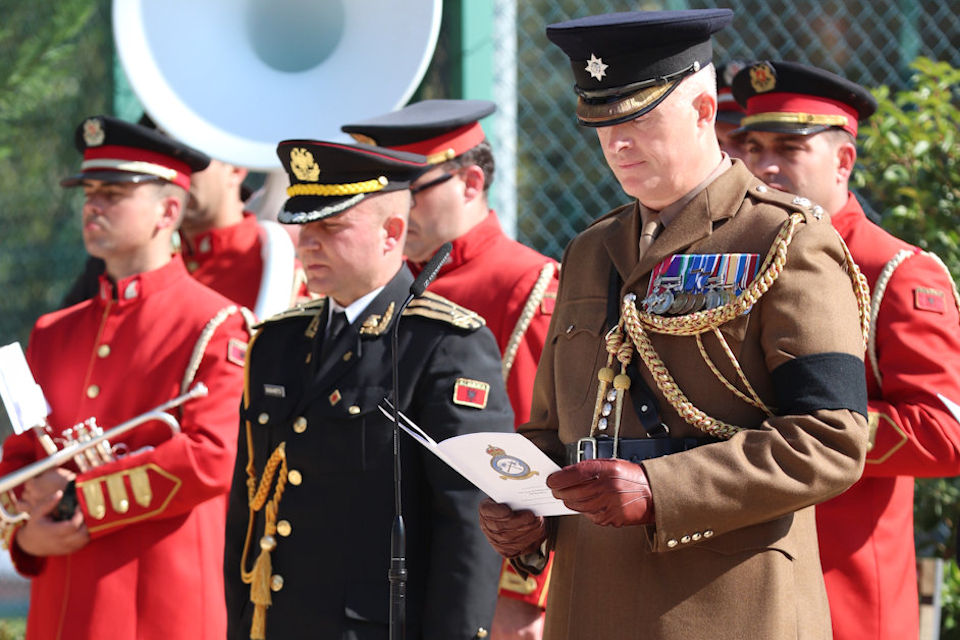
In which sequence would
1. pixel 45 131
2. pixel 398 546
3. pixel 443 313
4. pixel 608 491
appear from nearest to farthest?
pixel 608 491 → pixel 398 546 → pixel 443 313 → pixel 45 131

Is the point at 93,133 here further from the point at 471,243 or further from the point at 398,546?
the point at 398,546

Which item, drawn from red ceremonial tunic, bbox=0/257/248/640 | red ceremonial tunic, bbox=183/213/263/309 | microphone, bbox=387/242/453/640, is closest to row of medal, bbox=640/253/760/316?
microphone, bbox=387/242/453/640

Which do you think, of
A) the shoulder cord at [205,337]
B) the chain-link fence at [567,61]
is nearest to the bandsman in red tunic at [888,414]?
the shoulder cord at [205,337]

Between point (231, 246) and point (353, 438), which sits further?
point (231, 246)

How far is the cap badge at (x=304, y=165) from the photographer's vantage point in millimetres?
3455

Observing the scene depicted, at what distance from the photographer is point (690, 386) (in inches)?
95.9

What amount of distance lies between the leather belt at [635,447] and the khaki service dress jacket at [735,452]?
0.9 inches

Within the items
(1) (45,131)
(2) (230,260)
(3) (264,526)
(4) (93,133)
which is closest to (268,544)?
(3) (264,526)

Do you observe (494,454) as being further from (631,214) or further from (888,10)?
(888,10)

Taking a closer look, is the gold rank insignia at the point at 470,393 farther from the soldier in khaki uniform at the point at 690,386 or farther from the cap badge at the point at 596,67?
the cap badge at the point at 596,67

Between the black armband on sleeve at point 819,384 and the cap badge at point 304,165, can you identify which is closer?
the black armband on sleeve at point 819,384

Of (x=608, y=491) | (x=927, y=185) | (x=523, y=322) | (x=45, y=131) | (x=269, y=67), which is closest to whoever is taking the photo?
(x=608, y=491)

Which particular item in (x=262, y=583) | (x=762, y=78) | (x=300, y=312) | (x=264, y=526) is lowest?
(x=262, y=583)

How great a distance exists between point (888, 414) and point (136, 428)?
6.82 feet
